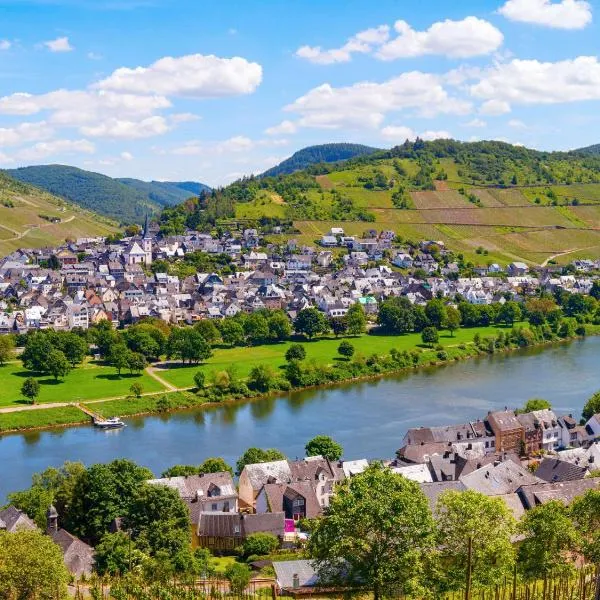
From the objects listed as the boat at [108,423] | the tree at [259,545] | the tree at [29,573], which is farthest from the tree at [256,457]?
the tree at [29,573]

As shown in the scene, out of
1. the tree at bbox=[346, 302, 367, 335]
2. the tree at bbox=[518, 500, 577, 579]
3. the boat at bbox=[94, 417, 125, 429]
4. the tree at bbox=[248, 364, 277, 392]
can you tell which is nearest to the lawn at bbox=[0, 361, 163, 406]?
the boat at bbox=[94, 417, 125, 429]

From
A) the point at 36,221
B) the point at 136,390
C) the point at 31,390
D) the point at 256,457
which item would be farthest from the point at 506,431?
the point at 36,221

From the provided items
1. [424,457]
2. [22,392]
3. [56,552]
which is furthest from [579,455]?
[22,392]

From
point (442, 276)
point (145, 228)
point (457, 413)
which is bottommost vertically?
point (457, 413)

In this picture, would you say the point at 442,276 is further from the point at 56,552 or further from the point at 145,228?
the point at 56,552

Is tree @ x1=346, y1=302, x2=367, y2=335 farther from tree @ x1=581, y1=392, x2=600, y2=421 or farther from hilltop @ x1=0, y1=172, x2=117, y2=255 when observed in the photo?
hilltop @ x1=0, y1=172, x2=117, y2=255
